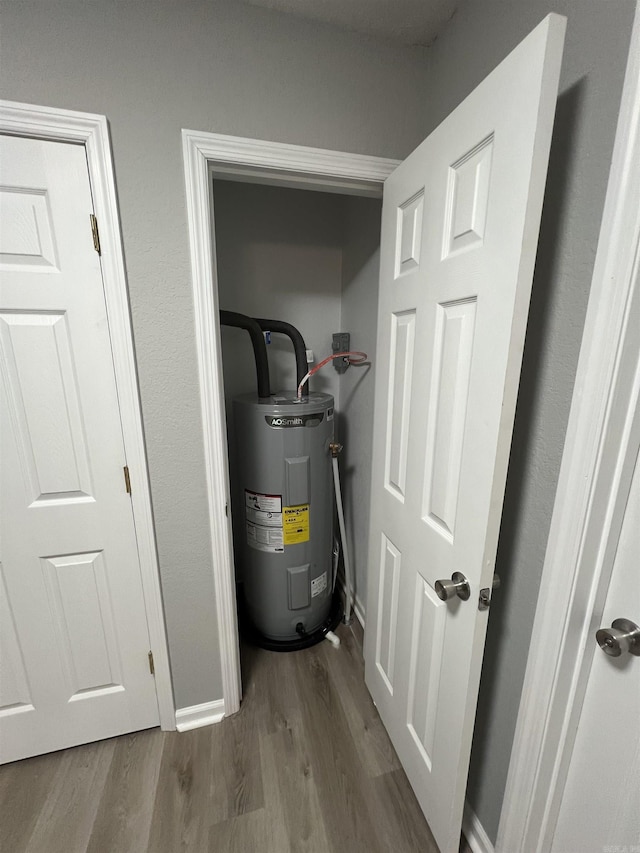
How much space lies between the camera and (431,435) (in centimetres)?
90

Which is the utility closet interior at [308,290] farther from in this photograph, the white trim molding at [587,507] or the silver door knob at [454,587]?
the white trim molding at [587,507]

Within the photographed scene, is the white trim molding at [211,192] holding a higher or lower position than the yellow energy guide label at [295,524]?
higher

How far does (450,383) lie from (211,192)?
87cm

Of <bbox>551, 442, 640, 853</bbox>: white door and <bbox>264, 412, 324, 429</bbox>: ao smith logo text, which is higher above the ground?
<bbox>264, 412, 324, 429</bbox>: ao smith logo text

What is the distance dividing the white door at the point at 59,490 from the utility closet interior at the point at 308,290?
2.44 ft

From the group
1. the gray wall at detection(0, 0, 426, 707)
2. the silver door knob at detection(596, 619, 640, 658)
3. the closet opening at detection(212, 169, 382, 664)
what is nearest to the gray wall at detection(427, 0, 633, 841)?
the silver door knob at detection(596, 619, 640, 658)

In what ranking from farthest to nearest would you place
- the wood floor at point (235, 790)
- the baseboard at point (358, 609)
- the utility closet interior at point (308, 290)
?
1. the baseboard at point (358, 609)
2. the utility closet interior at point (308, 290)
3. the wood floor at point (235, 790)

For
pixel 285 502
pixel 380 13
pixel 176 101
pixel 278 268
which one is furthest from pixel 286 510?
pixel 380 13

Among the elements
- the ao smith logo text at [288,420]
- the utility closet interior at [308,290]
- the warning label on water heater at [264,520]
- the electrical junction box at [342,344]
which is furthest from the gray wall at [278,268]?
the warning label on water heater at [264,520]

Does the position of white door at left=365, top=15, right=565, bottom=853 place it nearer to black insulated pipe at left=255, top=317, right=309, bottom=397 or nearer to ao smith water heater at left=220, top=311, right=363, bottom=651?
ao smith water heater at left=220, top=311, right=363, bottom=651

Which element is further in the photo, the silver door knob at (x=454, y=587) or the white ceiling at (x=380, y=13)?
the white ceiling at (x=380, y=13)

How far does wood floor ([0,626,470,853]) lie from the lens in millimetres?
1035

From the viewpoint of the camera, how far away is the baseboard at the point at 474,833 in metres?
0.98

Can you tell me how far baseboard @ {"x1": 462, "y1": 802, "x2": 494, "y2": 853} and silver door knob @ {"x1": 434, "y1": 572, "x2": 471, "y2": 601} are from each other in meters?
0.76
